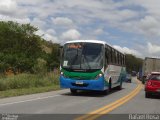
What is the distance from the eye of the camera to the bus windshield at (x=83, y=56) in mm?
22688

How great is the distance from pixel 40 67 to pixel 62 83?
762 inches

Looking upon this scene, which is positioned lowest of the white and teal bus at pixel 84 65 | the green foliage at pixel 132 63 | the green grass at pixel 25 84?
the green grass at pixel 25 84

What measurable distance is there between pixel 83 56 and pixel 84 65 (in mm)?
531

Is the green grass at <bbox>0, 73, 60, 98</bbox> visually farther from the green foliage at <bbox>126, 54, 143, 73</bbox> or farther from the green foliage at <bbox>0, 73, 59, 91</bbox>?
the green foliage at <bbox>126, 54, 143, 73</bbox>

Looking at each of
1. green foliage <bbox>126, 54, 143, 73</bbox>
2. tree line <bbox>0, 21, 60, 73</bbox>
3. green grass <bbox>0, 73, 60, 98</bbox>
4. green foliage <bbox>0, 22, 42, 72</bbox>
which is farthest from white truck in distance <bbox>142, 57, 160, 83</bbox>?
green foliage <bbox>126, 54, 143, 73</bbox>

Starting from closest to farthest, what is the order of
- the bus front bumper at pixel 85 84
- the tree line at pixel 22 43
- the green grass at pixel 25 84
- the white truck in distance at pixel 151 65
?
the bus front bumper at pixel 85 84 < the green grass at pixel 25 84 < the white truck in distance at pixel 151 65 < the tree line at pixel 22 43

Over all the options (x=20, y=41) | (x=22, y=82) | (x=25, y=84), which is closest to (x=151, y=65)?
(x=20, y=41)

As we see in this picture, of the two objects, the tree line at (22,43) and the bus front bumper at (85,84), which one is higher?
the tree line at (22,43)

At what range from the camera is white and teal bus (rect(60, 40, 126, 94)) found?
74.0 feet

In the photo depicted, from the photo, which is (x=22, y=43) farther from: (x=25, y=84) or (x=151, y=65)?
(x=25, y=84)

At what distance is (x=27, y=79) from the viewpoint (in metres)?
30.9

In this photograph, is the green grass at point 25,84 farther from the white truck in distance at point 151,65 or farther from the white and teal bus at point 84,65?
the white truck in distance at point 151,65

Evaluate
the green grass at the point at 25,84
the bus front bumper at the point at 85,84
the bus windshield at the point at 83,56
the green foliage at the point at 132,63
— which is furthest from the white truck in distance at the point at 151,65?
the green foliage at the point at 132,63

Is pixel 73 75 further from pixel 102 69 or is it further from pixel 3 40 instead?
pixel 3 40
